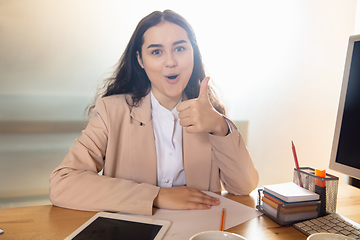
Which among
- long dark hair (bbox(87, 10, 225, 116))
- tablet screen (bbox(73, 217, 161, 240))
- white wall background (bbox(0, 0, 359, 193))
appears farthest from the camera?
white wall background (bbox(0, 0, 359, 193))

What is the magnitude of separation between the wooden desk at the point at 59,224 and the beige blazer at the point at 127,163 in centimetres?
→ 5

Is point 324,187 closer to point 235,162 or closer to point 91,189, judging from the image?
point 235,162

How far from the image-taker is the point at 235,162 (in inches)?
43.4

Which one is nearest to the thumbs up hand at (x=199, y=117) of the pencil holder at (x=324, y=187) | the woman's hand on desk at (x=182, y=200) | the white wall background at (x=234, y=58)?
the woman's hand on desk at (x=182, y=200)

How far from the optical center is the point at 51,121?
2.15 m

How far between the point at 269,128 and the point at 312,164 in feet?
2.20

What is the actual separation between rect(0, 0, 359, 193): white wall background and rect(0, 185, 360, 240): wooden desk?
4.78 feet

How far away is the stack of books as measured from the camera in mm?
761

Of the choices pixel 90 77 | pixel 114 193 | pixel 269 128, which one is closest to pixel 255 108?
pixel 269 128

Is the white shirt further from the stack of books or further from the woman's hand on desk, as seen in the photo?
the stack of books

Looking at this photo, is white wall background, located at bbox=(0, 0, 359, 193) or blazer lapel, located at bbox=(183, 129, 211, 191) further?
white wall background, located at bbox=(0, 0, 359, 193)

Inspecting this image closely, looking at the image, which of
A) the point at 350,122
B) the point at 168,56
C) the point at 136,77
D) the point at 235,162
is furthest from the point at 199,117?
the point at 136,77

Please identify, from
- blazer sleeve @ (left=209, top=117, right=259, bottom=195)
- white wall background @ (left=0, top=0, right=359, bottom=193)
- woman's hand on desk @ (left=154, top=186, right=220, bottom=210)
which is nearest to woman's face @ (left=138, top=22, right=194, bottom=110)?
blazer sleeve @ (left=209, top=117, right=259, bottom=195)

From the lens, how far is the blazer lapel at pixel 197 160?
1.23 metres
